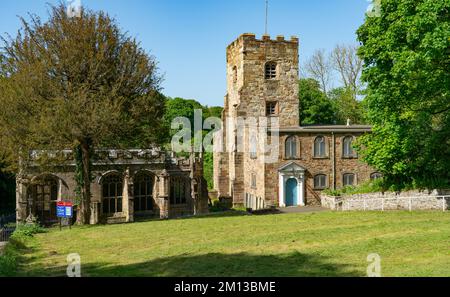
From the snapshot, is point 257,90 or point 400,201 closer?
point 400,201

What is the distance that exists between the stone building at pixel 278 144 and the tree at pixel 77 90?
13.0 metres

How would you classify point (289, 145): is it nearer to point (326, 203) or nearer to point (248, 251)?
point (326, 203)

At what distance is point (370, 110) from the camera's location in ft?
85.9

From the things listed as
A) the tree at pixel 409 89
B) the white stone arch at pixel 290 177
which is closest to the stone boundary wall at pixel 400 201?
the tree at pixel 409 89

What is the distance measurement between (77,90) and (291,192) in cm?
1896

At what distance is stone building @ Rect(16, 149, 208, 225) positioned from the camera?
34463 mm

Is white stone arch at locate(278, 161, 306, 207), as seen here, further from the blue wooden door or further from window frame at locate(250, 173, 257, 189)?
window frame at locate(250, 173, 257, 189)

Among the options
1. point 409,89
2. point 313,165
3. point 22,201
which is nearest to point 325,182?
point 313,165

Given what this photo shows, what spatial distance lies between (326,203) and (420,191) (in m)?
8.62

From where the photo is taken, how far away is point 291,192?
3841 centimetres

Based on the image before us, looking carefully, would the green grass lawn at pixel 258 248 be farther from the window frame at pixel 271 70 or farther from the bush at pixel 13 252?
the window frame at pixel 271 70

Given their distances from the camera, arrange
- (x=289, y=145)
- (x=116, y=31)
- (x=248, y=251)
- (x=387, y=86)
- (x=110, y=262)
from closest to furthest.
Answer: (x=110, y=262)
(x=248, y=251)
(x=387, y=86)
(x=116, y=31)
(x=289, y=145)

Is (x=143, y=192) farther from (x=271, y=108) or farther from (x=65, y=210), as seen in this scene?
(x=65, y=210)

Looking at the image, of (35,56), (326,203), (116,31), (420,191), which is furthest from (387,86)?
(35,56)
